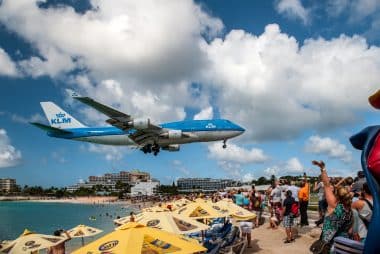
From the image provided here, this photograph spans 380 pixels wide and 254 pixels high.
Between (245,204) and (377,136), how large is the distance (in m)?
17.9

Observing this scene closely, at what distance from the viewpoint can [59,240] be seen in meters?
11.1

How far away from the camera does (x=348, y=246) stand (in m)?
1.73

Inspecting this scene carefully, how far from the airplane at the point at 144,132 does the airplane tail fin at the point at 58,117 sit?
16cm


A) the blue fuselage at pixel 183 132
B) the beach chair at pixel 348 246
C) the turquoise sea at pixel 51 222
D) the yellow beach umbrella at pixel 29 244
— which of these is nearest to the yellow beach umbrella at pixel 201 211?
the yellow beach umbrella at pixel 29 244

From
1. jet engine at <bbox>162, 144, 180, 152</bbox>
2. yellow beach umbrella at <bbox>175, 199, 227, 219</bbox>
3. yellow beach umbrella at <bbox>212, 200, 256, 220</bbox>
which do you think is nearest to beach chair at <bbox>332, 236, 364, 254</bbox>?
yellow beach umbrella at <bbox>175, 199, 227, 219</bbox>

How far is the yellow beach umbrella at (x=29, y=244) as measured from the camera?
10164mm

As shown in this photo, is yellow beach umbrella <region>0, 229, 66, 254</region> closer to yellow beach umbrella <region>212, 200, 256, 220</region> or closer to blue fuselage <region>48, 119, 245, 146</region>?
yellow beach umbrella <region>212, 200, 256, 220</region>

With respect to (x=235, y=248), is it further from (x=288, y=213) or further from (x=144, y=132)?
(x=144, y=132)

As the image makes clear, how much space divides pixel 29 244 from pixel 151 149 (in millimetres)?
23735

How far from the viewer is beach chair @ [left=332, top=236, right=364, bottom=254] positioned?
1674 millimetres

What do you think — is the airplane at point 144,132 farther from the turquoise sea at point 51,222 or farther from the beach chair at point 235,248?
the beach chair at point 235,248

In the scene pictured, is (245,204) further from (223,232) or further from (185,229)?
(185,229)

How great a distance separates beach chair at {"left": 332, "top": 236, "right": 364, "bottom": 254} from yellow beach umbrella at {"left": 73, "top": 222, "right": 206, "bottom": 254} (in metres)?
3.86

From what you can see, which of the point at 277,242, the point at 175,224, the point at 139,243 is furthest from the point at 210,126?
the point at 139,243
